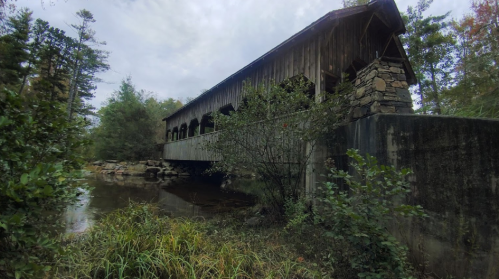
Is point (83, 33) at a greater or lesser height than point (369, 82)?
greater

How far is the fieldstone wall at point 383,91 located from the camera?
147 inches

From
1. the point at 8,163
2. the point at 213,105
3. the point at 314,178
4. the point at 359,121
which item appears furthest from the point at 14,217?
the point at 213,105

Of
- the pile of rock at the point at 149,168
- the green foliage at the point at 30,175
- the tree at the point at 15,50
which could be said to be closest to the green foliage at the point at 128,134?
the pile of rock at the point at 149,168

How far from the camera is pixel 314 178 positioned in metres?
4.83

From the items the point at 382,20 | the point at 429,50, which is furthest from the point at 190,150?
the point at 429,50

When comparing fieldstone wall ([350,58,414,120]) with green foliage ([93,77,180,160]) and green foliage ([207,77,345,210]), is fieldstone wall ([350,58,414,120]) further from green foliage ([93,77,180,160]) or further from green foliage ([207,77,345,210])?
green foliage ([93,77,180,160])

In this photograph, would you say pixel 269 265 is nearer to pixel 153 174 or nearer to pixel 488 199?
pixel 488 199

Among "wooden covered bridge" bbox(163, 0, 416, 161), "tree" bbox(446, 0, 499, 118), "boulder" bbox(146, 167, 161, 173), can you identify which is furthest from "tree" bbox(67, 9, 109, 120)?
"tree" bbox(446, 0, 499, 118)

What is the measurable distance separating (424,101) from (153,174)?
18581mm

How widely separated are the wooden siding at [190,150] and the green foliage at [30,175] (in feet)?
21.0

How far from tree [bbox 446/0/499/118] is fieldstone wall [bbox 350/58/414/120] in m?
5.34

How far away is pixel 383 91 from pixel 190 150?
34.0ft

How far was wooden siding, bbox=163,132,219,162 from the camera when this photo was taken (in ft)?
32.2

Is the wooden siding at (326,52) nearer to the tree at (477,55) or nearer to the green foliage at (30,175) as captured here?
the tree at (477,55)
